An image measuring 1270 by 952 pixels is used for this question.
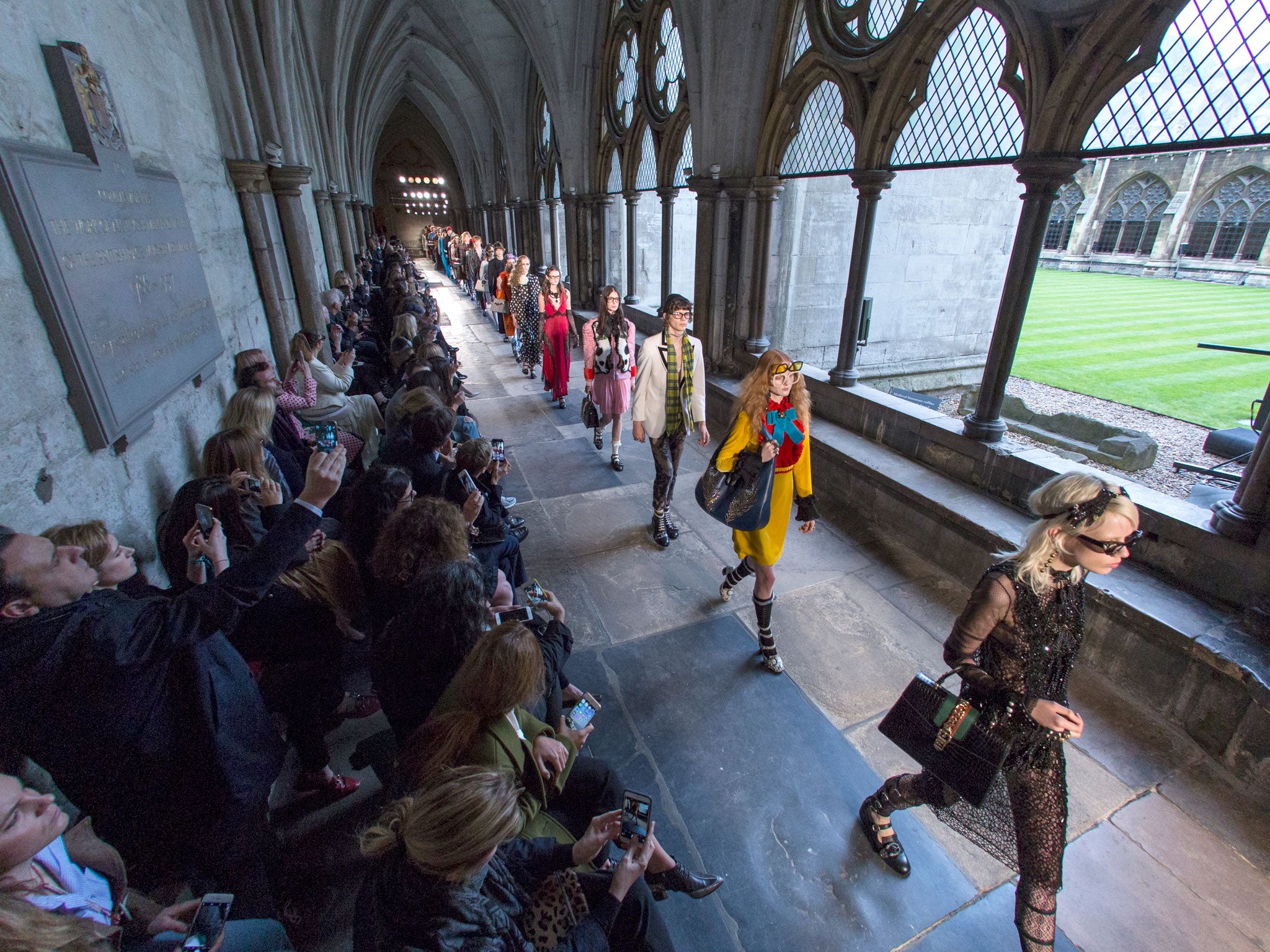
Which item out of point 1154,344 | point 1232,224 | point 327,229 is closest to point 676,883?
point 327,229

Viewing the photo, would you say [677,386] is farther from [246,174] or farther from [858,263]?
[246,174]

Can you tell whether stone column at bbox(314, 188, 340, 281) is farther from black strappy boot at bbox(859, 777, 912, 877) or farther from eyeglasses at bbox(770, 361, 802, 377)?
black strappy boot at bbox(859, 777, 912, 877)

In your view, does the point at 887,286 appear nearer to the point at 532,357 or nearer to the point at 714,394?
the point at 714,394

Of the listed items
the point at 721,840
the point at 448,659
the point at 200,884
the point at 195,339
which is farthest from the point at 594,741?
the point at 195,339

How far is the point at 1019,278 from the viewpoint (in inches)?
161

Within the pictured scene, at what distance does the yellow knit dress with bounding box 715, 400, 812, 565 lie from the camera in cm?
316

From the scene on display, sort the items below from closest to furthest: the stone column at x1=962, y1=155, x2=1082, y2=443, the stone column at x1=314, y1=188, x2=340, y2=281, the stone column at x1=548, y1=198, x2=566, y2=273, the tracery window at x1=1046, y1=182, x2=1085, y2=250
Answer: the stone column at x1=962, y1=155, x2=1082, y2=443 → the stone column at x1=314, y1=188, x2=340, y2=281 → the stone column at x1=548, y1=198, x2=566, y2=273 → the tracery window at x1=1046, y1=182, x2=1085, y2=250

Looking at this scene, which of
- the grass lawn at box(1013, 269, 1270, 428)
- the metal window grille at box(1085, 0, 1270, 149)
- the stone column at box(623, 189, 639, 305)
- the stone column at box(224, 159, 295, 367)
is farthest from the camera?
the grass lawn at box(1013, 269, 1270, 428)

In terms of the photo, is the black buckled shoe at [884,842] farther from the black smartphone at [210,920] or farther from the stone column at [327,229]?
the stone column at [327,229]

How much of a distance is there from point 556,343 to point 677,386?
332cm

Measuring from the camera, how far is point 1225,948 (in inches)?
82.5

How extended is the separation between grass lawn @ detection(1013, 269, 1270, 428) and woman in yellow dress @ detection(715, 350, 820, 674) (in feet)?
24.0

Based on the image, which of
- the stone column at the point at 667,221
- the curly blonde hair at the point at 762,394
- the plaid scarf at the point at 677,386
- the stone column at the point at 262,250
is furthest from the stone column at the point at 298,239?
the curly blonde hair at the point at 762,394

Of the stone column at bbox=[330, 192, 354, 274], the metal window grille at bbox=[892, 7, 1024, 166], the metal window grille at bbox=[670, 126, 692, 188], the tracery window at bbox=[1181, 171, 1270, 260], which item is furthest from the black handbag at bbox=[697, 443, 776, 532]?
the tracery window at bbox=[1181, 171, 1270, 260]
